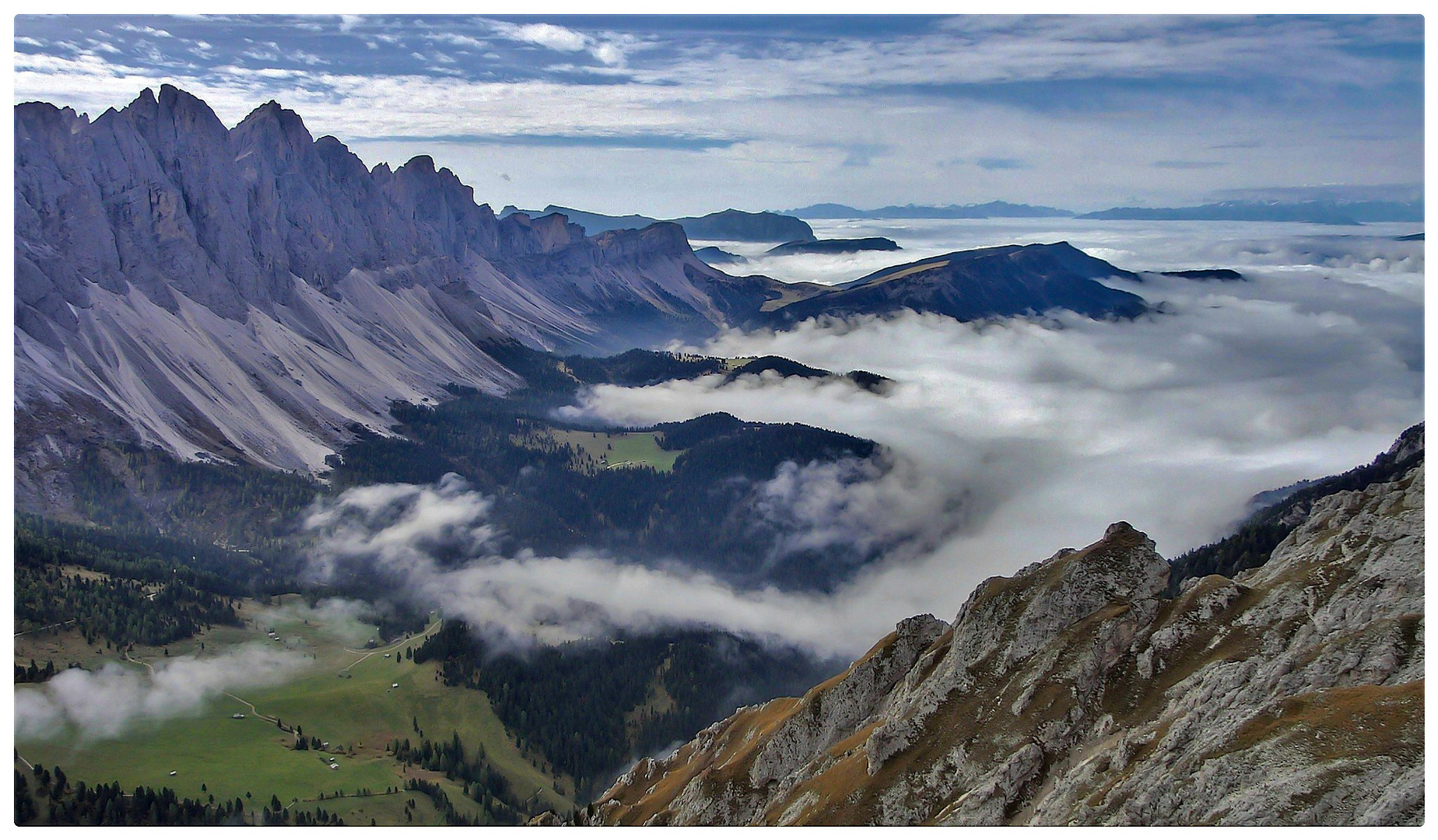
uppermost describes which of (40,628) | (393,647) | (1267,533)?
(1267,533)

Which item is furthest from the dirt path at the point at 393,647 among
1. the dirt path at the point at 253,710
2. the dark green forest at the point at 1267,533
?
the dark green forest at the point at 1267,533

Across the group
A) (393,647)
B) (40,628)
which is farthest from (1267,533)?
(40,628)

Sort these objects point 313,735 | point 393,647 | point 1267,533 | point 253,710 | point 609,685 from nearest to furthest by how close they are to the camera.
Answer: point 1267,533, point 313,735, point 253,710, point 609,685, point 393,647

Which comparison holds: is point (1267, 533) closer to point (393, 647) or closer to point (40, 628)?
point (393, 647)

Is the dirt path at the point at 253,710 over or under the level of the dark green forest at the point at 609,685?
over

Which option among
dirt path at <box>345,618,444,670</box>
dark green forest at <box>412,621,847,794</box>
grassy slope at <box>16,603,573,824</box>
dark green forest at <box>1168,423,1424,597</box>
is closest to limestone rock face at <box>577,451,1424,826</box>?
dark green forest at <box>1168,423,1424,597</box>

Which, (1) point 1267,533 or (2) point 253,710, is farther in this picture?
(2) point 253,710

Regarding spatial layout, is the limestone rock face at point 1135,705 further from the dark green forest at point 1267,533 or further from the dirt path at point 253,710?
the dirt path at point 253,710
